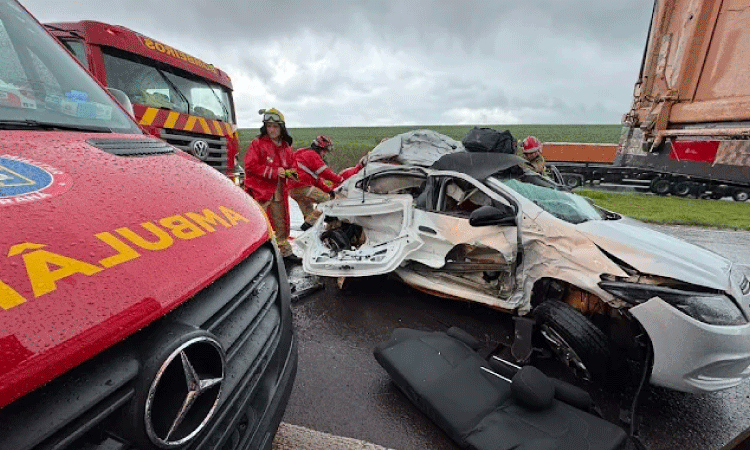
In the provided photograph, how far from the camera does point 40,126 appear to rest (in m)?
1.51

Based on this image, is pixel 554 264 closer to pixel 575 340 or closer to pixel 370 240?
pixel 575 340

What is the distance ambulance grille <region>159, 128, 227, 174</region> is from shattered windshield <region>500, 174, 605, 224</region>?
4.30m

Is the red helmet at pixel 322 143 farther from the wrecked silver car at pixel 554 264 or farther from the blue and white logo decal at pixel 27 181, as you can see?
the blue and white logo decal at pixel 27 181

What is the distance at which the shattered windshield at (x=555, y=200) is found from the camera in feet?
9.66

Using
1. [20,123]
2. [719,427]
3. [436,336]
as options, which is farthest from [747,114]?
[20,123]

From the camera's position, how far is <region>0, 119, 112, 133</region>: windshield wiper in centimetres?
140

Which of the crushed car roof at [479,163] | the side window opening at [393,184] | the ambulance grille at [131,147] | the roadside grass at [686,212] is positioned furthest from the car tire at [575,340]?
the roadside grass at [686,212]

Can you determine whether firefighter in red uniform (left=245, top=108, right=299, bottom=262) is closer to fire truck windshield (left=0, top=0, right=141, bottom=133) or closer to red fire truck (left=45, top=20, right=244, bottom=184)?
red fire truck (left=45, top=20, right=244, bottom=184)

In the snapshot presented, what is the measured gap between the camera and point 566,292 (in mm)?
2801

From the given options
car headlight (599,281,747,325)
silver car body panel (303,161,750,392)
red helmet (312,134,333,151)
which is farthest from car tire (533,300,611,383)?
red helmet (312,134,333,151)

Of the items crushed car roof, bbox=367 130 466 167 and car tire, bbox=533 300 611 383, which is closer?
car tire, bbox=533 300 611 383

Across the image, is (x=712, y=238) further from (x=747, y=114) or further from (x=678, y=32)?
(x=747, y=114)

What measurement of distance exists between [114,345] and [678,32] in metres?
4.37

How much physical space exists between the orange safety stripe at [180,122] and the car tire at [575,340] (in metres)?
5.06
